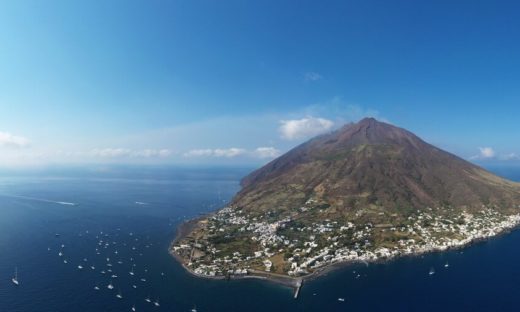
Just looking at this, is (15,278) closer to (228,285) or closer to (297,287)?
(228,285)

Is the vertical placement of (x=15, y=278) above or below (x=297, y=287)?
above

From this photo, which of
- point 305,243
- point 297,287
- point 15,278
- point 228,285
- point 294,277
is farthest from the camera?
point 305,243

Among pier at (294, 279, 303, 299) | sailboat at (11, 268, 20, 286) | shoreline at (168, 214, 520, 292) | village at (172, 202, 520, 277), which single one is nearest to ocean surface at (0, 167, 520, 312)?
sailboat at (11, 268, 20, 286)

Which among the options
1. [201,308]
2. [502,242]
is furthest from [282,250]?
[502,242]

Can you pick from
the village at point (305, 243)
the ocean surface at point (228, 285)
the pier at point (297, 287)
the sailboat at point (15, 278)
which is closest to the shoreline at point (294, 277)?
the pier at point (297, 287)

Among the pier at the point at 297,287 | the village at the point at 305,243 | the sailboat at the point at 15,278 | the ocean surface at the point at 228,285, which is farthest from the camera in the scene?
the village at the point at 305,243

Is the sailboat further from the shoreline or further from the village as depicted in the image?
the village

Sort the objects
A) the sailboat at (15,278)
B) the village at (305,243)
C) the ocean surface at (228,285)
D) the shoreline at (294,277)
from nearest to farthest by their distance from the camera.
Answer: the ocean surface at (228,285) < the sailboat at (15,278) < the shoreline at (294,277) < the village at (305,243)

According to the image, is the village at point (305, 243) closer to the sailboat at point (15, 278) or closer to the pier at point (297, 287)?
the pier at point (297, 287)

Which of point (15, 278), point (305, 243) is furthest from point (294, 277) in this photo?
point (15, 278)

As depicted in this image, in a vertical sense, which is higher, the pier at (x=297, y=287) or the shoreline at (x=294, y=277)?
the shoreline at (x=294, y=277)

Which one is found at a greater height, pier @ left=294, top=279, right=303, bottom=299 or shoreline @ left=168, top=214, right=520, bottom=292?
shoreline @ left=168, top=214, right=520, bottom=292
